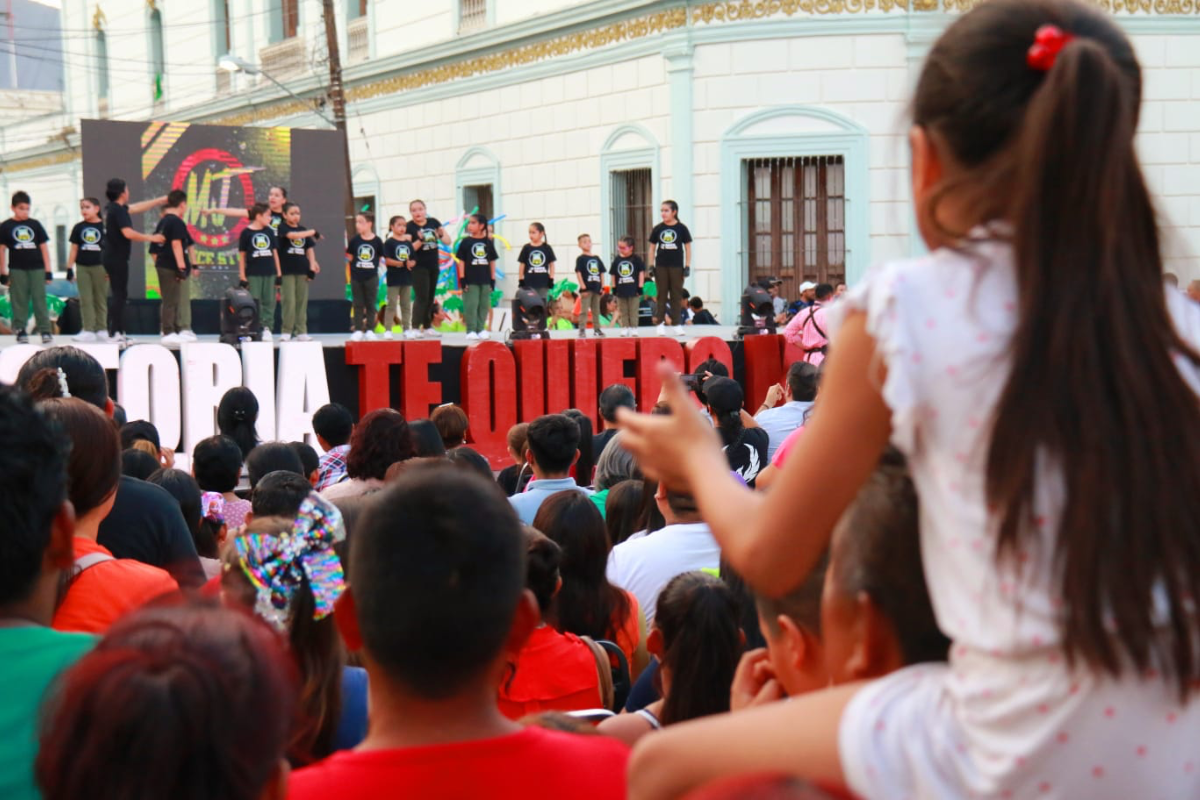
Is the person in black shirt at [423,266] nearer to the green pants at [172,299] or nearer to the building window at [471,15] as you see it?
the green pants at [172,299]

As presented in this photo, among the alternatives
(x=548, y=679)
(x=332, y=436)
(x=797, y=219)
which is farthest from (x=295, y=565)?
(x=797, y=219)

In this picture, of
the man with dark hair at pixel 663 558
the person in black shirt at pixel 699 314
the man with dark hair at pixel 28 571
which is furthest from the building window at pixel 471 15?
the man with dark hair at pixel 28 571

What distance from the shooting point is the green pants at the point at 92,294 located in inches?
593

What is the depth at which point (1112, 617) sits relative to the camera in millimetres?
1593

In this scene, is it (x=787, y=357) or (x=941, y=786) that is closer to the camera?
(x=941, y=786)

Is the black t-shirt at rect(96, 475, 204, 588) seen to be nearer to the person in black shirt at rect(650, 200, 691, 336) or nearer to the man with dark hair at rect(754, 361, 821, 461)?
the man with dark hair at rect(754, 361, 821, 461)

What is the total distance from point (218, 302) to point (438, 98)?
846 centimetres

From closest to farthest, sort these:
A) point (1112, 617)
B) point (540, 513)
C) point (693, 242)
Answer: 1. point (1112, 617)
2. point (540, 513)
3. point (693, 242)

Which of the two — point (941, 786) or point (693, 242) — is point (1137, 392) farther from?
point (693, 242)

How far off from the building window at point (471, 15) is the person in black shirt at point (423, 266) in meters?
8.10

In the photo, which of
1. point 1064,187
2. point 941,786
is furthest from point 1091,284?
point 941,786

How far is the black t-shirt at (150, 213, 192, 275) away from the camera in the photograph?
1499 centimetres

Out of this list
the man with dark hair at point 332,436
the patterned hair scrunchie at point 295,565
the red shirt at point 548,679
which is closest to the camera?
the patterned hair scrunchie at point 295,565

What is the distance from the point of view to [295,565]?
2.89 meters
